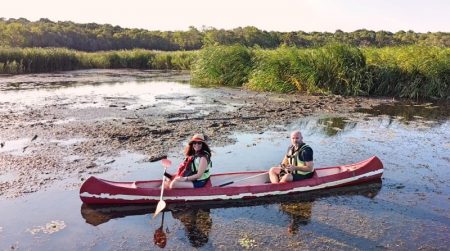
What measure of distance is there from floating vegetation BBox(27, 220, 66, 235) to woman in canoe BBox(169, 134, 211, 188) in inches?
59.8

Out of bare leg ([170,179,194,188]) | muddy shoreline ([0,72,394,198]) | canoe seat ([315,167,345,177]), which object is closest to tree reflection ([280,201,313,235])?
canoe seat ([315,167,345,177])

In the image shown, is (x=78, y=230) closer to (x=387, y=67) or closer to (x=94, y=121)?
(x=94, y=121)

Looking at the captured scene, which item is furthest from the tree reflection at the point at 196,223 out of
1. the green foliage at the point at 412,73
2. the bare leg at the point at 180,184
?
the green foliage at the point at 412,73

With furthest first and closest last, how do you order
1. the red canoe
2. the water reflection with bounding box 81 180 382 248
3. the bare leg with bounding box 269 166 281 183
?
the bare leg with bounding box 269 166 281 183 → the red canoe → the water reflection with bounding box 81 180 382 248

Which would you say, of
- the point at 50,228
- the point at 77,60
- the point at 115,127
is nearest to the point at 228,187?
the point at 50,228

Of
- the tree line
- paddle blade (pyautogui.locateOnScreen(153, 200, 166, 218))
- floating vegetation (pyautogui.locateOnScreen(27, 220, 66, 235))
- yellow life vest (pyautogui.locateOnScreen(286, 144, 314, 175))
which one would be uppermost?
the tree line

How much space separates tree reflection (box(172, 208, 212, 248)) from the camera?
17.6ft

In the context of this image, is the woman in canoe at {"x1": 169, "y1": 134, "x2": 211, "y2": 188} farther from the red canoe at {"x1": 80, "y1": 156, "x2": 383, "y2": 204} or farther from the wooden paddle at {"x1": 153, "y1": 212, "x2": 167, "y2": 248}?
the wooden paddle at {"x1": 153, "y1": 212, "x2": 167, "y2": 248}

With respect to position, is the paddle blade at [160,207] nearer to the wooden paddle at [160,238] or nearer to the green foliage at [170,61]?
the wooden paddle at [160,238]

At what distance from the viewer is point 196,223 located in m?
5.83

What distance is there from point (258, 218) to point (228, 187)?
2.23 feet

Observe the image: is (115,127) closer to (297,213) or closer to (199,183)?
(199,183)

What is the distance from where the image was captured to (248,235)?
5469 mm

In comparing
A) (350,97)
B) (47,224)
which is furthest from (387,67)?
(47,224)
